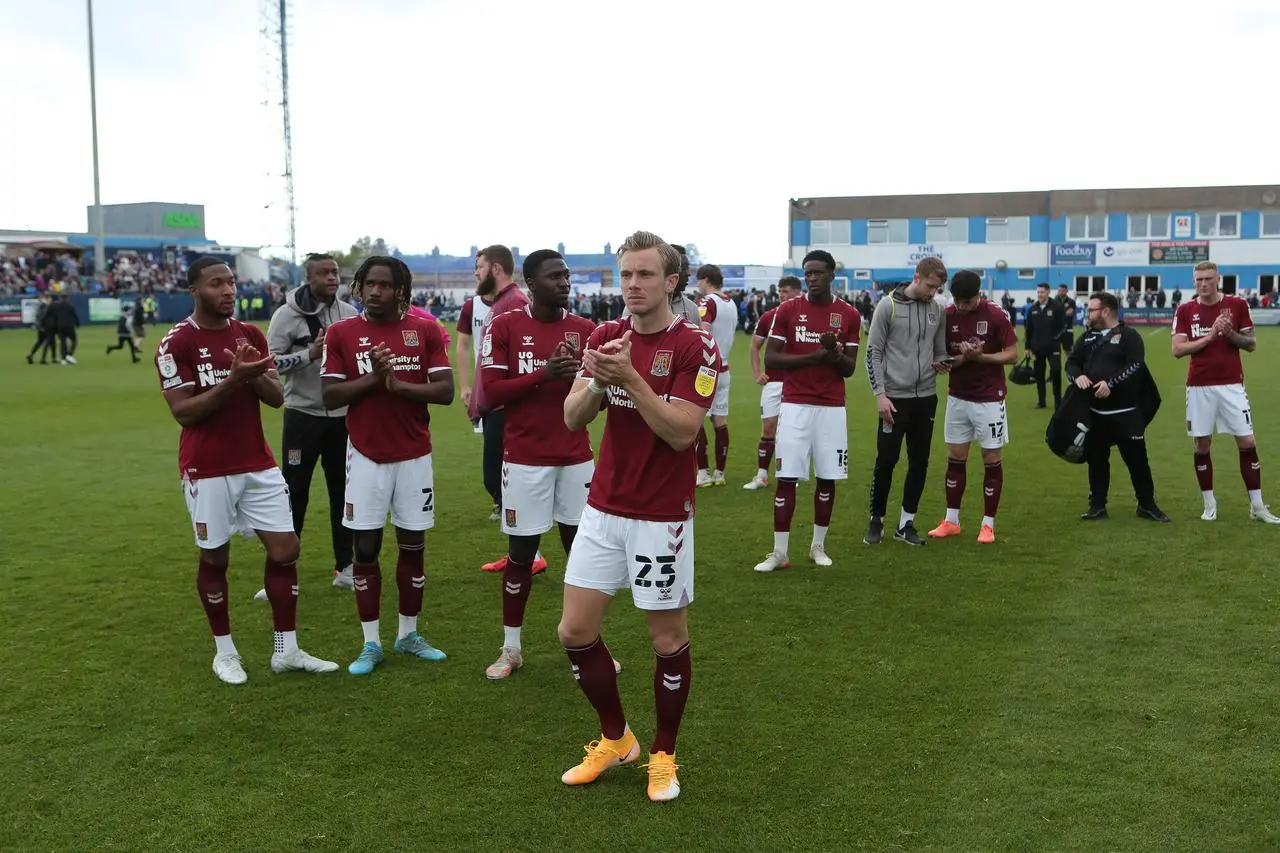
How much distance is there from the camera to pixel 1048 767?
4672 mm

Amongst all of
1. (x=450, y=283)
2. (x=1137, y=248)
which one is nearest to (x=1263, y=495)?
(x=1137, y=248)

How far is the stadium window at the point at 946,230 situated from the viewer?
208 feet

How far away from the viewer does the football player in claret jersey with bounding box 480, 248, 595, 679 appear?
19.3ft

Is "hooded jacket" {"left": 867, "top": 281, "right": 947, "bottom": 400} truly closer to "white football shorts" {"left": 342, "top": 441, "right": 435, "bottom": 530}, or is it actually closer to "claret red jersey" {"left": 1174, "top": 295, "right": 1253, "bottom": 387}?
"claret red jersey" {"left": 1174, "top": 295, "right": 1253, "bottom": 387}

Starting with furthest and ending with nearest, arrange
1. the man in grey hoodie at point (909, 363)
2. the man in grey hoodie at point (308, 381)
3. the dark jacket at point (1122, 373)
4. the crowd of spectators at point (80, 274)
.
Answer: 1. the crowd of spectators at point (80, 274)
2. the dark jacket at point (1122, 373)
3. the man in grey hoodie at point (909, 363)
4. the man in grey hoodie at point (308, 381)

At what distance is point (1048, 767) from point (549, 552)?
472cm

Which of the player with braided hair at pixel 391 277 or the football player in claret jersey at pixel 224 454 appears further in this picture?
the player with braided hair at pixel 391 277

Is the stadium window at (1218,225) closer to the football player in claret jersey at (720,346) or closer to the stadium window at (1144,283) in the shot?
the stadium window at (1144,283)

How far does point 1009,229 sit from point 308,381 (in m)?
61.0

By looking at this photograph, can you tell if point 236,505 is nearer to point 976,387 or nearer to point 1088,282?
point 976,387

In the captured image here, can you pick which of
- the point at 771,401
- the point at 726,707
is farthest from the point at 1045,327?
the point at 726,707

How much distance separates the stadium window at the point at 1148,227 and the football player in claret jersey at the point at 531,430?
62468mm

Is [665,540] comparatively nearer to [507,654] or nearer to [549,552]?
[507,654]

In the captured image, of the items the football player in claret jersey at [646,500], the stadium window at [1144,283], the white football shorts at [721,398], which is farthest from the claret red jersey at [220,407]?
the stadium window at [1144,283]
